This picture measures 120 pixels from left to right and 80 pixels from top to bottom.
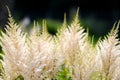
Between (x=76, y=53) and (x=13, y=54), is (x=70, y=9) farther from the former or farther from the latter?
(x=13, y=54)

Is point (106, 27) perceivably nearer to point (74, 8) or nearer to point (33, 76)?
point (74, 8)

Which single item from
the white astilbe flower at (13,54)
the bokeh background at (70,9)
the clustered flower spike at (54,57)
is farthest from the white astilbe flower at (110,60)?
the bokeh background at (70,9)

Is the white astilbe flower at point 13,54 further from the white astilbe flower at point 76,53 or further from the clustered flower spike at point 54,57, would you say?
the white astilbe flower at point 76,53

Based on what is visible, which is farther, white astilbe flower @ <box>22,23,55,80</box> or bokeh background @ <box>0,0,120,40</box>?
bokeh background @ <box>0,0,120,40</box>

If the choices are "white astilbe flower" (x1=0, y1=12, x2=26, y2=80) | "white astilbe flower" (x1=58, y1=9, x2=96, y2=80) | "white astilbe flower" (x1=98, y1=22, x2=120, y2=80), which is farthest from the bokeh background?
"white astilbe flower" (x1=0, y1=12, x2=26, y2=80)

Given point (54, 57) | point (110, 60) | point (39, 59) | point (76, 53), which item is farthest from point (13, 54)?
point (110, 60)

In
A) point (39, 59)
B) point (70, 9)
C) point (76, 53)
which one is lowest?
point (39, 59)

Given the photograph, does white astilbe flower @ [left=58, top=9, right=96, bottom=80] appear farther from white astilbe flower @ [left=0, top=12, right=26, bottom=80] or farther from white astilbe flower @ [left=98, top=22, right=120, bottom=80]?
white astilbe flower @ [left=0, top=12, right=26, bottom=80]

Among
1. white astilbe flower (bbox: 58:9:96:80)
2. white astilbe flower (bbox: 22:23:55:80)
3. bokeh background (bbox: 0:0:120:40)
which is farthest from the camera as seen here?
bokeh background (bbox: 0:0:120:40)
